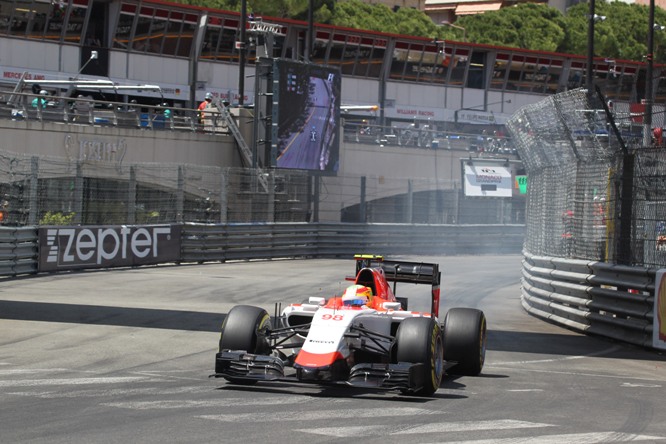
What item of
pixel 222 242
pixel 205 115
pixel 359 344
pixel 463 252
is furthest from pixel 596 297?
pixel 205 115

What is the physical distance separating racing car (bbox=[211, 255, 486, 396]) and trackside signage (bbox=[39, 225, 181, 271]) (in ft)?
42.2

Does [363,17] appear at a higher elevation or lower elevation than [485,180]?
higher

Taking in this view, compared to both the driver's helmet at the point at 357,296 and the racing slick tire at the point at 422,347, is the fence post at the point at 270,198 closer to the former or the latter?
the driver's helmet at the point at 357,296

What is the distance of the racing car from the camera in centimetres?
918

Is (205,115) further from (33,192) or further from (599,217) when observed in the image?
(599,217)

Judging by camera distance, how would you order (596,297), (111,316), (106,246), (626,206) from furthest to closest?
(106,246) → (111,316) → (596,297) → (626,206)

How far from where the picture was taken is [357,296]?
34.1ft

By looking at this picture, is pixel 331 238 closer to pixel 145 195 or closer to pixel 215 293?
pixel 145 195

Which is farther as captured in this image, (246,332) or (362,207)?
(362,207)

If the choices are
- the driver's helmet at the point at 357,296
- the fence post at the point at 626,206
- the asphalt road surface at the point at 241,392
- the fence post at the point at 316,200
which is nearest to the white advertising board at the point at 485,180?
the fence post at the point at 316,200

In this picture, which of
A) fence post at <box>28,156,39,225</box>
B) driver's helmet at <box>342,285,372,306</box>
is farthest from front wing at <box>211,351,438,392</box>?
fence post at <box>28,156,39,225</box>

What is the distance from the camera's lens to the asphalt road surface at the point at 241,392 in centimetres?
760

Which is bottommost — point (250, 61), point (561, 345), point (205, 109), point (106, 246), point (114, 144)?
point (561, 345)

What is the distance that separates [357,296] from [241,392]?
162 cm
